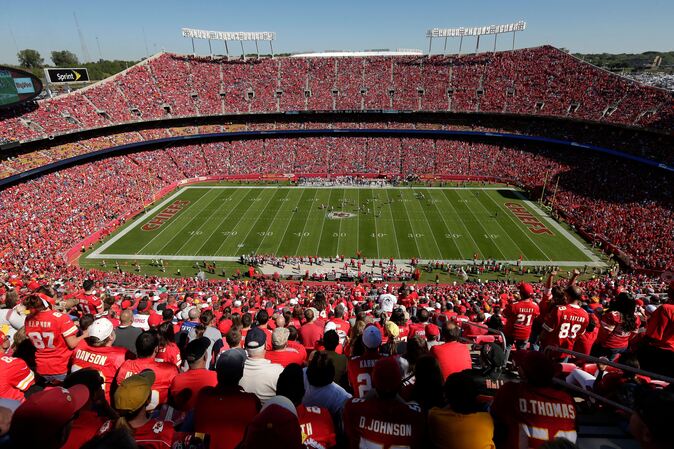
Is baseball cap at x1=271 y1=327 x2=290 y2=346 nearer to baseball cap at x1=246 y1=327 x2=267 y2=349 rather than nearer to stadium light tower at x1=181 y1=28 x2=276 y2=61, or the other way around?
baseball cap at x1=246 y1=327 x2=267 y2=349

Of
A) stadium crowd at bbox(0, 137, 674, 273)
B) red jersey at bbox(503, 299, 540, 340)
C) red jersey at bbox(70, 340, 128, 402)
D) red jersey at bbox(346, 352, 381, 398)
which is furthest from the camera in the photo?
stadium crowd at bbox(0, 137, 674, 273)

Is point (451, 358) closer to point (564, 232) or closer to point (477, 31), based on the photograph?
point (564, 232)

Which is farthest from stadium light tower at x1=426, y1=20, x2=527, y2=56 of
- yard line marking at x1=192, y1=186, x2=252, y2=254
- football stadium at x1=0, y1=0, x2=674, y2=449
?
yard line marking at x1=192, y1=186, x2=252, y2=254

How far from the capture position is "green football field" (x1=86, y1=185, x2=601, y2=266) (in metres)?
32.7

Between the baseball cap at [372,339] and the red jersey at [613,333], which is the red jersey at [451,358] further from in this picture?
the red jersey at [613,333]

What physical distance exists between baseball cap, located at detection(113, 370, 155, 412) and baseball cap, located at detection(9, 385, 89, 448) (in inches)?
14.5

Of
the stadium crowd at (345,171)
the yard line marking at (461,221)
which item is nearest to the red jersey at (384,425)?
the stadium crowd at (345,171)

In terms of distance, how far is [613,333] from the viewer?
721 cm

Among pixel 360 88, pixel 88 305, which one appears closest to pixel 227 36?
pixel 360 88

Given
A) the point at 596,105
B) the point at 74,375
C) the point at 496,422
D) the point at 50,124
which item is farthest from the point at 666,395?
the point at 596,105

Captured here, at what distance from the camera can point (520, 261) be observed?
98.5 feet

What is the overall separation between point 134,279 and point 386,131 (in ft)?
137

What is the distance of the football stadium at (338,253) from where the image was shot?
369cm

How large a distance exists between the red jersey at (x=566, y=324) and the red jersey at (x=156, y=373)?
654 cm
